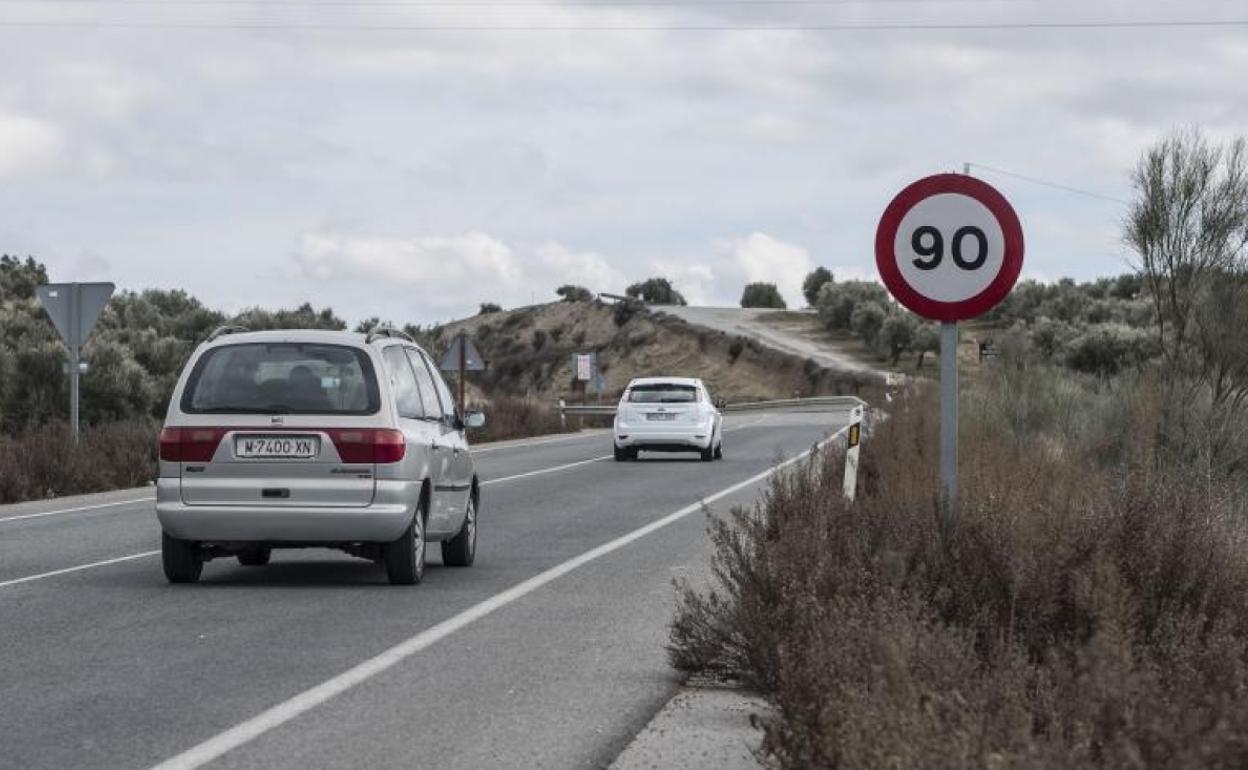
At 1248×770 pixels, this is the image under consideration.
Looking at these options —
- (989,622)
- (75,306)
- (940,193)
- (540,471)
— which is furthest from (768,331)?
(989,622)

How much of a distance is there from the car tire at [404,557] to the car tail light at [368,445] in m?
0.49

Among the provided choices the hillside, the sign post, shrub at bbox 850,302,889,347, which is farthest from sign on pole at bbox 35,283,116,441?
shrub at bbox 850,302,889,347

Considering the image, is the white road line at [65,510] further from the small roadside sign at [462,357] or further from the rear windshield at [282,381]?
the small roadside sign at [462,357]

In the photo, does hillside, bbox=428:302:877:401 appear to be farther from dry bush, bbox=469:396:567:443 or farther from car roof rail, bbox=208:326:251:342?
car roof rail, bbox=208:326:251:342

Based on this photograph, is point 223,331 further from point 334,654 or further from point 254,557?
point 334,654

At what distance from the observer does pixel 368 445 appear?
43.7 ft

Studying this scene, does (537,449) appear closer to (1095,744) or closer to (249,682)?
(249,682)

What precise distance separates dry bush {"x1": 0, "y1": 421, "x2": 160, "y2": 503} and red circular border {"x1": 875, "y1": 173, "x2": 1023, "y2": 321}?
16804 millimetres

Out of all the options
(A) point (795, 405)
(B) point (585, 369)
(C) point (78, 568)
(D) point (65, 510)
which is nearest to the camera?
(C) point (78, 568)

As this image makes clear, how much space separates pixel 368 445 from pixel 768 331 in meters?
113

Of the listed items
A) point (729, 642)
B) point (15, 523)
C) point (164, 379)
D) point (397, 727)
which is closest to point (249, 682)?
point (397, 727)

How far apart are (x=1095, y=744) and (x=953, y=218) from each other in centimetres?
532

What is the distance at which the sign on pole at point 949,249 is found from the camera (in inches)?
408

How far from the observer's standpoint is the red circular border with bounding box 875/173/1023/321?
10.3m
